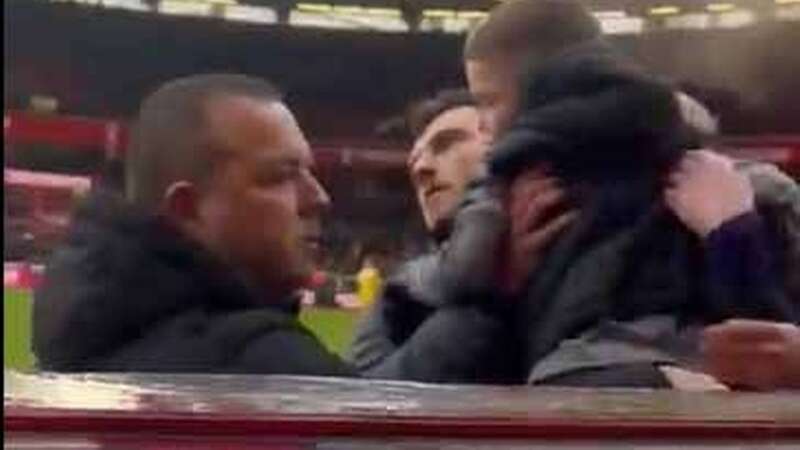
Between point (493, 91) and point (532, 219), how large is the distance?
0.37 feet

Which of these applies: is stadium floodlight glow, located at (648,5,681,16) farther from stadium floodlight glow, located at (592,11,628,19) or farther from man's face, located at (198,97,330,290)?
man's face, located at (198,97,330,290)

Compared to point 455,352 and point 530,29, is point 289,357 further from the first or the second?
point 530,29

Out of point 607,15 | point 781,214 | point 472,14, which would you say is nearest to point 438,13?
point 472,14

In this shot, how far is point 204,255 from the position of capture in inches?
57.3

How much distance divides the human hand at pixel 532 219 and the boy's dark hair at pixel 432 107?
8 cm

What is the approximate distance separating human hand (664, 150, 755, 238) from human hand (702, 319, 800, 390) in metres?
0.09

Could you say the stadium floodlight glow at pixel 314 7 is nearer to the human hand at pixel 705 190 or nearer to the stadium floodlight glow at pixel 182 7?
the stadium floodlight glow at pixel 182 7

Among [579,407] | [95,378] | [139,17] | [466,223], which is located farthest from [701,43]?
[95,378]

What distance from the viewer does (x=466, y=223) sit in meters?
1.53

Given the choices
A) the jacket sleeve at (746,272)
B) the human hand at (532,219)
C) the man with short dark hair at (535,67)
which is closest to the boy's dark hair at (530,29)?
the man with short dark hair at (535,67)

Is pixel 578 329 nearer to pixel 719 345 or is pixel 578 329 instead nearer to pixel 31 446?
pixel 719 345

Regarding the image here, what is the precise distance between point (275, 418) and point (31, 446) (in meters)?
0.16

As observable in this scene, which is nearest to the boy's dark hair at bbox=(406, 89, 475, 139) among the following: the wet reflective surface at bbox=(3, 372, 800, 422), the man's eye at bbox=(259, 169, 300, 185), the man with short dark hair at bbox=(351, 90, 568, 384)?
the man with short dark hair at bbox=(351, 90, 568, 384)

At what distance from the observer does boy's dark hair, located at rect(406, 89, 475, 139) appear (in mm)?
1510
